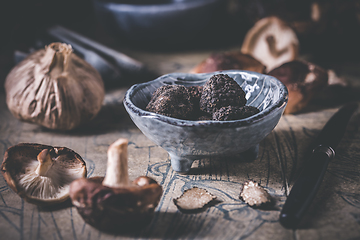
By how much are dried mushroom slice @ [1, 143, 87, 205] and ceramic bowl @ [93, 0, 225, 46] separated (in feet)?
2.79

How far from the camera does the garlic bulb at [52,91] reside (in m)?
0.84

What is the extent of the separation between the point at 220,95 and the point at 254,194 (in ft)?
0.69

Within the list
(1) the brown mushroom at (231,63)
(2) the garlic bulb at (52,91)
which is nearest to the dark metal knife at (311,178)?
(1) the brown mushroom at (231,63)

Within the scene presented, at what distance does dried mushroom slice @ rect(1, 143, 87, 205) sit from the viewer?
578 millimetres

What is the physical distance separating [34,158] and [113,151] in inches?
8.6

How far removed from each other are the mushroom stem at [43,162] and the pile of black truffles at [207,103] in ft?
0.71

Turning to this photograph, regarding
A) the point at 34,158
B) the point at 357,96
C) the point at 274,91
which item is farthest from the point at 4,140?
the point at 357,96

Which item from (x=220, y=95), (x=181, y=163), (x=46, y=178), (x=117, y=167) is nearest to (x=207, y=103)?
(x=220, y=95)

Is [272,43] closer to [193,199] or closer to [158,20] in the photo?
[158,20]

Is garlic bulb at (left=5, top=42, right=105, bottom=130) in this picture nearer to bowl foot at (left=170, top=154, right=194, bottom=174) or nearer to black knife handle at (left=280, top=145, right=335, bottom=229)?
bowl foot at (left=170, top=154, right=194, bottom=174)

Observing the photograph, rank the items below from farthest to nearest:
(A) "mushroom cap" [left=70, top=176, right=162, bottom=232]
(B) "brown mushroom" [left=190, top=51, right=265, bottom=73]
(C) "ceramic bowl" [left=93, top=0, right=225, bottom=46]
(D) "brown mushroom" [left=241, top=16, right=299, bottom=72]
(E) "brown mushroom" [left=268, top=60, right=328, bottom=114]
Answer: (C) "ceramic bowl" [left=93, top=0, right=225, bottom=46] < (D) "brown mushroom" [left=241, top=16, right=299, bottom=72] < (B) "brown mushroom" [left=190, top=51, right=265, bottom=73] < (E) "brown mushroom" [left=268, top=60, right=328, bottom=114] < (A) "mushroom cap" [left=70, top=176, right=162, bottom=232]

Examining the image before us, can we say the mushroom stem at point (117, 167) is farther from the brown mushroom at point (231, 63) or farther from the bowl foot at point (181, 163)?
the brown mushroom at point (231, 63)

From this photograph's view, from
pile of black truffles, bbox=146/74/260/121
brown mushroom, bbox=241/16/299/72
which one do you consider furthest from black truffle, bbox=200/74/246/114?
brown mushroom, bbox=241/16/299/72

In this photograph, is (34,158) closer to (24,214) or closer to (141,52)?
(24,214)
